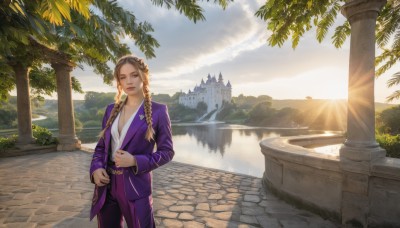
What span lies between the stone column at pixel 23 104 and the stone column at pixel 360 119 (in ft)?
37.7

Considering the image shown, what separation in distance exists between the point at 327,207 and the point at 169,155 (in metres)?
3.22

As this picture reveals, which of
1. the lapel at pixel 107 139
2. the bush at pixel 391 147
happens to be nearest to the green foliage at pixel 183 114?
the bush at pixel 391 147

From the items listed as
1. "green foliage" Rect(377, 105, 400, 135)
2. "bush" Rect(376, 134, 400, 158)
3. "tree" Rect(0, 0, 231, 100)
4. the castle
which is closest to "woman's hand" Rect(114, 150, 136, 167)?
"tree" Rect(0, 0, 231, 100)

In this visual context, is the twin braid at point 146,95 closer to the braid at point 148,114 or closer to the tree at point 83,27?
the braid at point 148,114

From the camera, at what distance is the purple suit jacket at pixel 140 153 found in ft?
5.58

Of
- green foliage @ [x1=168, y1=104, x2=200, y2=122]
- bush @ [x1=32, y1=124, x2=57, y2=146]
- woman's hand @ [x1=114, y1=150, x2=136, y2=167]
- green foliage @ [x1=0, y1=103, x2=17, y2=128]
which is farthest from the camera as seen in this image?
green foliage @ [x1=168, y1=104, x2=200, y2=122]

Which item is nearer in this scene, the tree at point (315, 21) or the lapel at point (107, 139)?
the lapel at point (107, 139)

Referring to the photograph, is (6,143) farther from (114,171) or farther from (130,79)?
(130,79)

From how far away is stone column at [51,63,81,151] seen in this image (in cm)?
1048

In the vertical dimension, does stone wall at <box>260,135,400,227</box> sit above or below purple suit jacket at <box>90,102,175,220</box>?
below

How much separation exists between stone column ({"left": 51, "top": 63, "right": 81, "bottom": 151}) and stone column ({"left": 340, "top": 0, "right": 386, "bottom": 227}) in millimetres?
10651

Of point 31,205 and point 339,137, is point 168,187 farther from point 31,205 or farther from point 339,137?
point 339,137

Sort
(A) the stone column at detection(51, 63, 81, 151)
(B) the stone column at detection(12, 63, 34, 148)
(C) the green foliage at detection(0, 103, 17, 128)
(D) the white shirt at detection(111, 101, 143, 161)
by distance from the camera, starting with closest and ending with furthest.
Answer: (D) the white shirt at detection(111, 101, 143, 161)
(B) the stone column at detection(12, 63, 34, 148)
(A) the stone column at detection(51, 63, 81, 151)
(C) the green foliage at detection(0, 103, 17, 128)

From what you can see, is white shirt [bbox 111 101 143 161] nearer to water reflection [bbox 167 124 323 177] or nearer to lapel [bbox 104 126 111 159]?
lapel [bbox 104 126 111 159]
